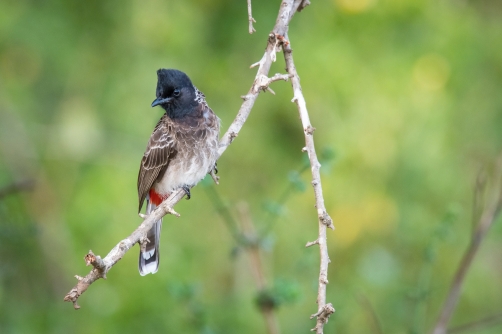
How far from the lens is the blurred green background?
5527 mm

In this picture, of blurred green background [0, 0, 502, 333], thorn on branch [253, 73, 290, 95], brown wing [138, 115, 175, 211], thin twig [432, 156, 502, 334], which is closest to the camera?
thorn on branch [253, 73, 290, 95]

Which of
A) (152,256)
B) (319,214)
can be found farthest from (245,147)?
(319,214)

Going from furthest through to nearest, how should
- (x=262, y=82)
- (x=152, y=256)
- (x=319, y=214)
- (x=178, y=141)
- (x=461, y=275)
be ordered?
(x=152, y=256)
(x=178, y=141)
(x=461, y=275)
(x=262, y=82)
(x=319, y=214)

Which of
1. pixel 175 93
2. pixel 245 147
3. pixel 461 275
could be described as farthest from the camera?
pixel 245 147

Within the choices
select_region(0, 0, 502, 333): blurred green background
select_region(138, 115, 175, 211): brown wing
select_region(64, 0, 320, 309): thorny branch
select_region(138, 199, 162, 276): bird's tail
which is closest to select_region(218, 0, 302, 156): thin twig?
select_region(64, 0, 320, 309): thorny branch

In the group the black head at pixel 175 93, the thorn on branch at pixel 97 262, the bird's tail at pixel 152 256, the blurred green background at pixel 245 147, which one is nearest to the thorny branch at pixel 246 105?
the thorn on branch at pixel 97 262

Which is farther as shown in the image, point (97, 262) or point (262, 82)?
point (262, 82)

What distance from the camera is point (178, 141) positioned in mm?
4355

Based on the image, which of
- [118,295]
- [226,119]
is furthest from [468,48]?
[118,295]

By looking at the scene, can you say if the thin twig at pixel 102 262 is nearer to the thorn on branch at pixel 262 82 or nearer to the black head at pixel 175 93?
the thorn on branch at pixel 262 82

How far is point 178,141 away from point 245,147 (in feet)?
5.31

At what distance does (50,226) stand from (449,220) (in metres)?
3.73

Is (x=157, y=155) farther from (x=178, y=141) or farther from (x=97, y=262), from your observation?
(x=97, y=262)

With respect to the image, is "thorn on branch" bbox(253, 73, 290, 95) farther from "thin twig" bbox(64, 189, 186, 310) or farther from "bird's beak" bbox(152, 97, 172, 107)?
"bird's beak" bbox(152, 97, 172, 107)
